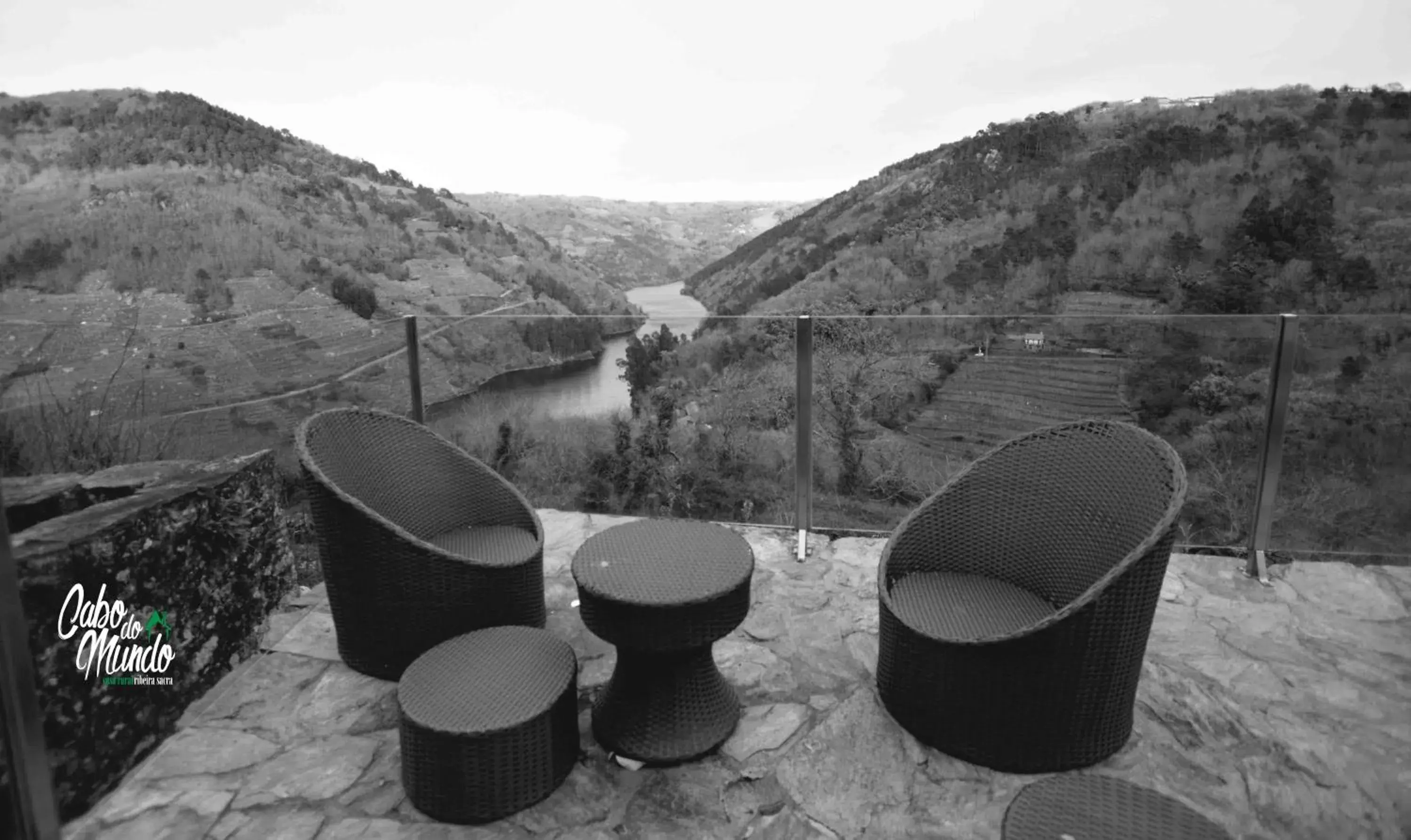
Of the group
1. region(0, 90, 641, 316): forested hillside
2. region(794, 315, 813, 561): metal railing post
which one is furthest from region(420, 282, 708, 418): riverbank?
region(0, 90, 641, 316): forested hillside

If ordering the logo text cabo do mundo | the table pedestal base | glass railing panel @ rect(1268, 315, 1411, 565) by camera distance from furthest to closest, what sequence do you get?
glass railing panel @ rect(1268, 315, 1411, 565)
the table pedestal base
the logo text cabo do mundo

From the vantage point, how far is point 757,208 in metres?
16.9

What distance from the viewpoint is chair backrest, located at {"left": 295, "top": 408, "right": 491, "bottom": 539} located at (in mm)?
2439

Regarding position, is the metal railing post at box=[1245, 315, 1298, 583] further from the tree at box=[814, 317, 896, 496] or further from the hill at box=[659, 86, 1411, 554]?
the tree at box=[814, 317, 896, 496]

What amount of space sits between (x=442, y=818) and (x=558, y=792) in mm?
291

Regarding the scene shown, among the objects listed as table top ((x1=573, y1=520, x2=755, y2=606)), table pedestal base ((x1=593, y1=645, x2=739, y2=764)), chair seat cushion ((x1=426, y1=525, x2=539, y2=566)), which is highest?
table top ((x1=573, y1=520, x2=755, y2=606))

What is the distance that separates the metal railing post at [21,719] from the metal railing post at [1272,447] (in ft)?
13.0

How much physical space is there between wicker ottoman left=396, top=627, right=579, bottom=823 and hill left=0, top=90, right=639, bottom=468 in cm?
171

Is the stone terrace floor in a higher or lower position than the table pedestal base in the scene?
lower

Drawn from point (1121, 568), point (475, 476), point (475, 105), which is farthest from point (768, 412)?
point (475, 105)

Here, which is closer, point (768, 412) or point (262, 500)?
point (262, 500)

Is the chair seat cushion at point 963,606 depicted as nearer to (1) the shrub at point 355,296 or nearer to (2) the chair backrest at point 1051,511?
(2) the chair backrest at point 1051,511

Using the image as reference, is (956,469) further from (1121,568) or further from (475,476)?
(475,476)

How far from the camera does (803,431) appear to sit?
11.5ft
